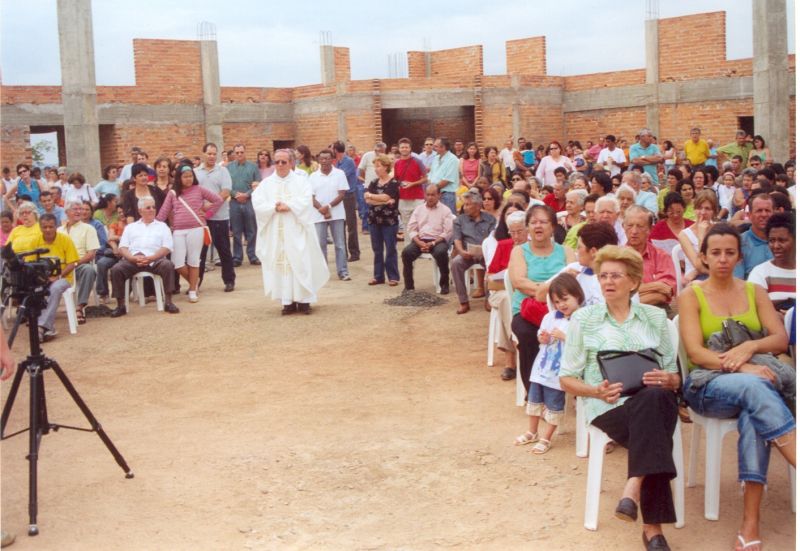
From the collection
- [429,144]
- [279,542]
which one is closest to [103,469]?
[279,542]

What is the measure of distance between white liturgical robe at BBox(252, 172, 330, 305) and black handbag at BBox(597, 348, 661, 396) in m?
6.20

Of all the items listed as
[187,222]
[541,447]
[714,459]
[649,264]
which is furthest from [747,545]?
[187,222]

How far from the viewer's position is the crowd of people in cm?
459

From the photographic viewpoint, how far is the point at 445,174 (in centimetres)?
1396

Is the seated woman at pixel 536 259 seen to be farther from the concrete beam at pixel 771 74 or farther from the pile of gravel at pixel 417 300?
the concrete beam at pixel 771 74

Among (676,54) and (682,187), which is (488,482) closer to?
(682,187)

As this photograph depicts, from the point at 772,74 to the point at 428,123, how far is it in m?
11.2

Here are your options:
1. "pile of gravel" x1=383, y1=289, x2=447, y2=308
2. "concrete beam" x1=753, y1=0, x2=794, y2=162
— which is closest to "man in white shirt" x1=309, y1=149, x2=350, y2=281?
"pile of gravel" x1=383, y1=289, x2=447, y2=308

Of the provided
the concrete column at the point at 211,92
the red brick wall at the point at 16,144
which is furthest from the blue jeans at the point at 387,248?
the concrete column at the point at 211,92

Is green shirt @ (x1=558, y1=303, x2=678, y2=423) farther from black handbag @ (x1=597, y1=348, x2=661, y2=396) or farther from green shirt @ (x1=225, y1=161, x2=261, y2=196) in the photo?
green shirt @ (x1=225, y1=161, x2=261, y2=196)

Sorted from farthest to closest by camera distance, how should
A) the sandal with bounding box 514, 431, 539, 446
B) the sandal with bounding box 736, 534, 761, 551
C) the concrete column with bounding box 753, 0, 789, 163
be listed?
1. the concrete column with bounding box 753, 0, 789, 163
2. the sandal with bounding box 514, 431, 539, 446
3. the sandal with bounding box 736, 534, 761, 551

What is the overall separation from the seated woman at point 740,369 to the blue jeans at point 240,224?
10.3 m

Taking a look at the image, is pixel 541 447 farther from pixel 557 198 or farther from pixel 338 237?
pixel 338 237

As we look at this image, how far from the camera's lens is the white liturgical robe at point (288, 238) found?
1053 cm
